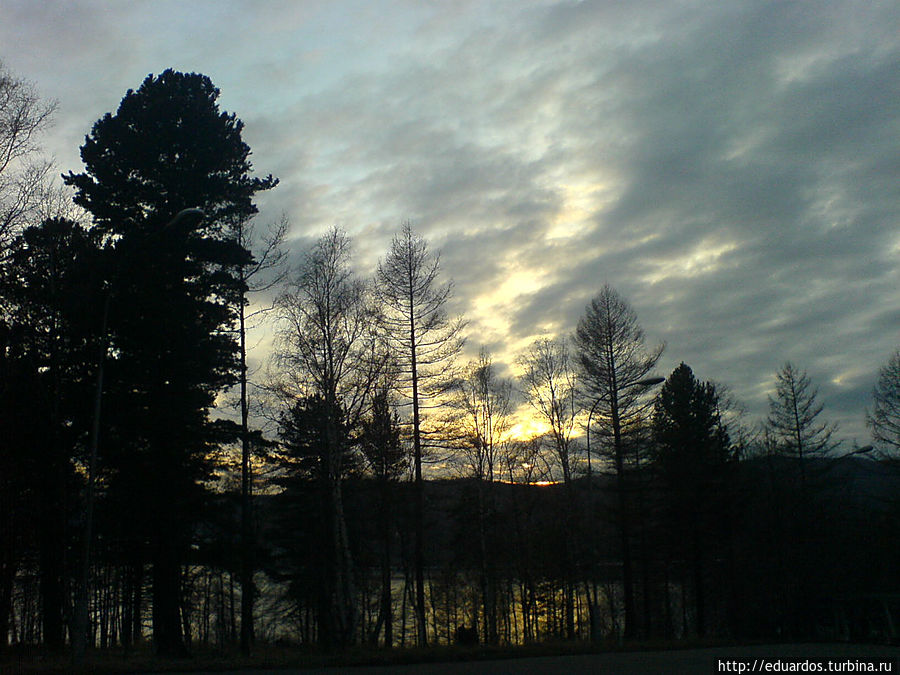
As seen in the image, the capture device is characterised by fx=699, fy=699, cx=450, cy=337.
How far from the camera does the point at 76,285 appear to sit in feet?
69.3

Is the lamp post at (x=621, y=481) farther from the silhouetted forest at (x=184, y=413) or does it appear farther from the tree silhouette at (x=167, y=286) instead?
the tree silhouette at (x=167, y=286)

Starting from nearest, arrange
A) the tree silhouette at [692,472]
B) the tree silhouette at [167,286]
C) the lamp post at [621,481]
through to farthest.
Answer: the tree silhouette at [167,286]
the lamp post at [621,481]
the tree silhouette at [692,472]

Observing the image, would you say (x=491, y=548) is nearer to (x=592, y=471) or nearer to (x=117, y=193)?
(x=592, y=471)

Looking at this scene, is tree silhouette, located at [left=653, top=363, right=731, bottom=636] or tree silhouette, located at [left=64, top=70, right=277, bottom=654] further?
tree silhouette, located at [left=653, top=363, right=731, bottom=636]

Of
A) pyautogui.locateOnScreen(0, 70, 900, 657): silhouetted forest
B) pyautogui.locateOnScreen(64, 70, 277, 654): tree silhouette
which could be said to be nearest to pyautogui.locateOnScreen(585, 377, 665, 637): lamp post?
pyautogui.locateOnScreen(0, 70, 900, 657): silhouetted forest

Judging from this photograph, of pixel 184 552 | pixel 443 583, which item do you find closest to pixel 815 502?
pixel 443 583

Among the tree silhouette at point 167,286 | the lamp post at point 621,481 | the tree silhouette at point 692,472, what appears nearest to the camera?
the tree silhouette at point 167,286

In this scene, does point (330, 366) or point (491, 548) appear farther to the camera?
Answer: point (491, 548)

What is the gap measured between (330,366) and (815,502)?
34351 mm

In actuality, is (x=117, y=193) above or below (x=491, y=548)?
above

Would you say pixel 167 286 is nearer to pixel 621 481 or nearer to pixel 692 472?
pixel 621 481

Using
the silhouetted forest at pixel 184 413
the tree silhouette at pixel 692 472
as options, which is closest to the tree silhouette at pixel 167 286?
the silhouetted forest at pixel 184 413

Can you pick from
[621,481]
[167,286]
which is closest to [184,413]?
[167,286]

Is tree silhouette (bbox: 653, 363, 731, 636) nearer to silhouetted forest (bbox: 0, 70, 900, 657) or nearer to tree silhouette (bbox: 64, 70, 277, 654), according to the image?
silhouetted forest (bbox: 0, 70, 900, 657)
